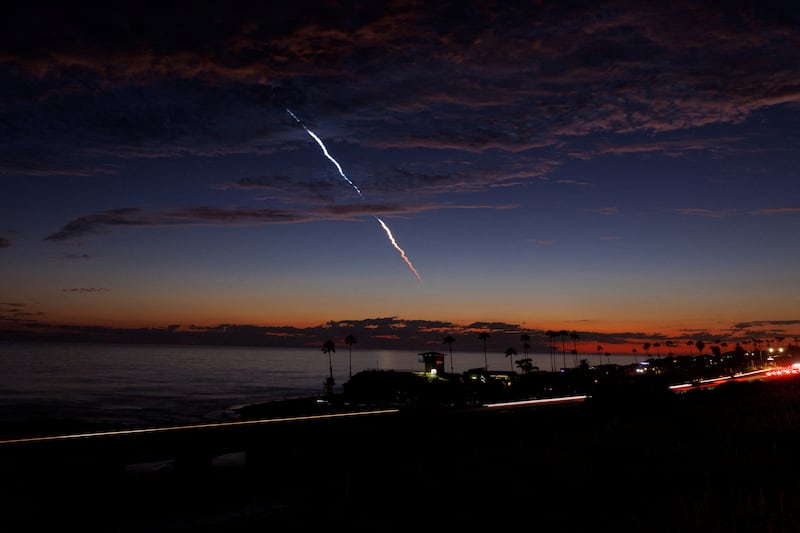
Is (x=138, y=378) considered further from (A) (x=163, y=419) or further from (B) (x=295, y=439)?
(B) (x=295, y=439)

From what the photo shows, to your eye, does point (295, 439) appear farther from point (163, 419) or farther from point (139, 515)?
point (163, 419)

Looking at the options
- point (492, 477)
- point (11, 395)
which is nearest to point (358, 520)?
point (492, 477)

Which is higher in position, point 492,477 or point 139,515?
point 492,477

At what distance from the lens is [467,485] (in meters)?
12.4

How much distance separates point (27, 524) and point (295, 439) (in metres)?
11.7

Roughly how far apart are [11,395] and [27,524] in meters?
96.3

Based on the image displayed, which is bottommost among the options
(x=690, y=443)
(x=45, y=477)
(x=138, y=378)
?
(x=138, y=378)

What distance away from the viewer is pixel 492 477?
12.7 meters

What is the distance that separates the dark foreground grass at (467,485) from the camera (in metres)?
9.43

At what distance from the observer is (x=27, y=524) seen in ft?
52.1

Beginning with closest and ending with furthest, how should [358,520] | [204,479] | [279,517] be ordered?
1. [358,520]
2. [279,517]
3. [204,479]

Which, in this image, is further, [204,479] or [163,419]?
[163,419]

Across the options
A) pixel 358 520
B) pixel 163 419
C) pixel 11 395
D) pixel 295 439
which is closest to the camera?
pixel 358 520

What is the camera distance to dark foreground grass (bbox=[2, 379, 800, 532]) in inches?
371
